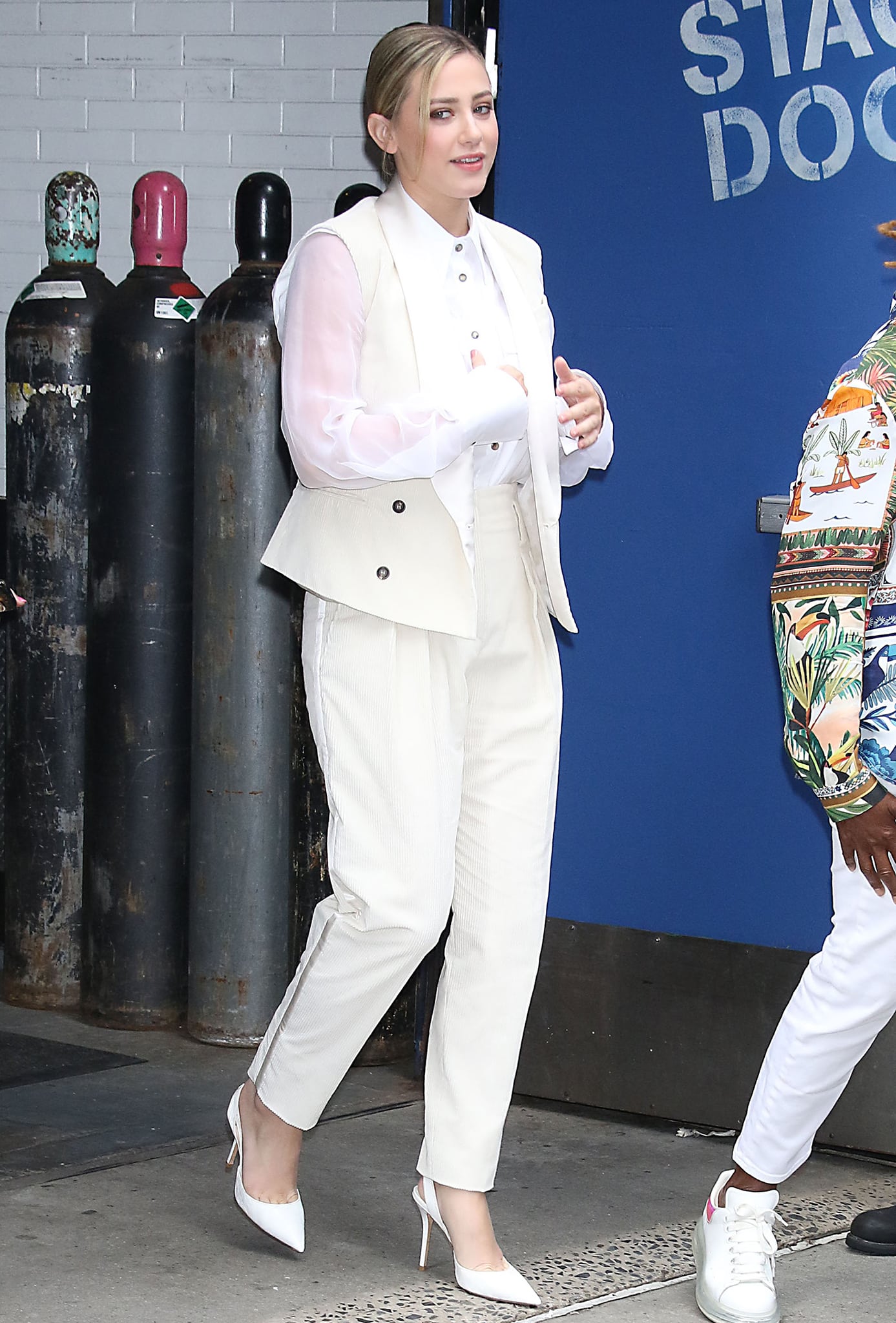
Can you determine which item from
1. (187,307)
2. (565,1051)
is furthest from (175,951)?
(187,307)

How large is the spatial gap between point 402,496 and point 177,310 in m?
1.76

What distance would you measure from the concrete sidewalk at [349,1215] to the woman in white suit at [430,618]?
111 millimetres

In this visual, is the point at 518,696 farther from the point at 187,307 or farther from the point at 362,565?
the point at 187,307

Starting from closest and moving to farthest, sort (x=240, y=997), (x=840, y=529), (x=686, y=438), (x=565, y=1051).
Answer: (x=840, y=529)
(x=686, y=438)
(x=565, y=1051)
(x=240, y=997)

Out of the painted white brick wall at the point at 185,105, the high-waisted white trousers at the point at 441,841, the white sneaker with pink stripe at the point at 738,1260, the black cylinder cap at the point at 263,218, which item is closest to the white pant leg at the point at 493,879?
the high-waisted white trousers at the point at 441,841

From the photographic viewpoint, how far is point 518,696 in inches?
102

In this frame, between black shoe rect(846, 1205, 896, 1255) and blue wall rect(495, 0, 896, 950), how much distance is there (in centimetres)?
56

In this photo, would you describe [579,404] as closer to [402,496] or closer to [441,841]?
[402,496]

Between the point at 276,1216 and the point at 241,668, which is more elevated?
the point at 241,668

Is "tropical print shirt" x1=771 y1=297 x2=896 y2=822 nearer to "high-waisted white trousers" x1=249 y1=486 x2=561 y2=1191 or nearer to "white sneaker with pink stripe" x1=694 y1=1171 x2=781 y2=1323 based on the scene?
"high-waisted white trousers" x1=249 y1=486 x2=561 y2=1191

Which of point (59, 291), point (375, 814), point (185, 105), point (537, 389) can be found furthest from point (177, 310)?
point (375, 814)

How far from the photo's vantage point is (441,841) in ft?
8.25

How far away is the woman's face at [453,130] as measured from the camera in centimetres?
245

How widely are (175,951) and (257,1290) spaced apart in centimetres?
164
